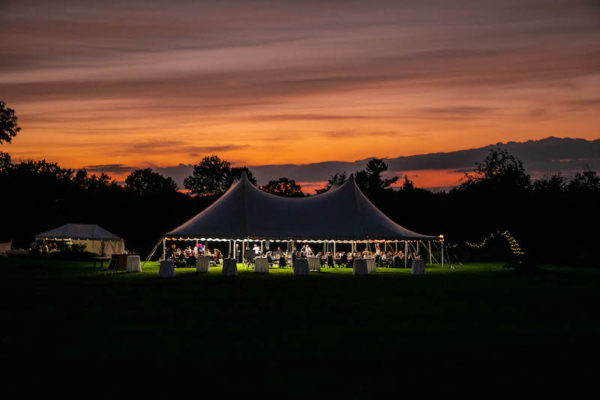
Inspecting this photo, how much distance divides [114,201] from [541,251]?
3743cm

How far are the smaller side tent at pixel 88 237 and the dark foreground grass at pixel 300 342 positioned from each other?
97.3 ft

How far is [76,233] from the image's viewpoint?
46281mm

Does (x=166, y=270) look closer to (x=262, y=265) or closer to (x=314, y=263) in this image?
(x=262, y=265)

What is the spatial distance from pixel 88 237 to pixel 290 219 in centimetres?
2189

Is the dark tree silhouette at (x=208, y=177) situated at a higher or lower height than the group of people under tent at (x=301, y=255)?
higher

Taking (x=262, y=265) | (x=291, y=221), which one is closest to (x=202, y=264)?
(x=262, y=265)

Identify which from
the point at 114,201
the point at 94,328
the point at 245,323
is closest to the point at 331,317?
the point at 245,323

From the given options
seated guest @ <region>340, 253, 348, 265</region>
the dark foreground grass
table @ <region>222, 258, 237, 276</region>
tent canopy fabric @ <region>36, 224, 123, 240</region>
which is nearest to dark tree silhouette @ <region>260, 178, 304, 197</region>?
tent canopy fabric @ <region>36, 224, 123, 240</region>

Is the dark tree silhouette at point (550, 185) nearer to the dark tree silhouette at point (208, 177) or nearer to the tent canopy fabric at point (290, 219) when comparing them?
the tent canopy fabric at point (290, 219)

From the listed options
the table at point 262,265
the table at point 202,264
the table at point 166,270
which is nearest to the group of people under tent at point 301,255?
the table at point 202,264

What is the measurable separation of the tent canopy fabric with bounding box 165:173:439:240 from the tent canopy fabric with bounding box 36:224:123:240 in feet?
62.9

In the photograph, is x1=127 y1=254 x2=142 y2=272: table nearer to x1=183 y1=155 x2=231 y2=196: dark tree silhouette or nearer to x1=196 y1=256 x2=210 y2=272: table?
x1=196 y1=256 x2=210 y2=272: table

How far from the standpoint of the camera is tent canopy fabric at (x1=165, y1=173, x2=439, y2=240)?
91.7ft

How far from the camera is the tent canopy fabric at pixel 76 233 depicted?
148ft
